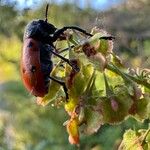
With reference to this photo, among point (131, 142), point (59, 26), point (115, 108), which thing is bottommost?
point (59, 26)

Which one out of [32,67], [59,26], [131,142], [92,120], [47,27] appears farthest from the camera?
[59,26]

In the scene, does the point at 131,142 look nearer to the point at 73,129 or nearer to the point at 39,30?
the point at 73,129

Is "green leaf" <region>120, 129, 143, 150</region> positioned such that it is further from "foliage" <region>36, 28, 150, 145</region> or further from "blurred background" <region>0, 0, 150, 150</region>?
"blurred background" <region>0, 0, 150, 150</region>

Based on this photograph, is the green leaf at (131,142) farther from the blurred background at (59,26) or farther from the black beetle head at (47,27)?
the blurred background at (59,26)

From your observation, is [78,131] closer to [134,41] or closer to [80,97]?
[80,97]

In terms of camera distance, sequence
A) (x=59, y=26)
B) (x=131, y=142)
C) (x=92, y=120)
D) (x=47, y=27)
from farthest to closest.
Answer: (x=59, y=26)
(x=47, y=27)
(x=131, y=142)
(x=92, y=120)

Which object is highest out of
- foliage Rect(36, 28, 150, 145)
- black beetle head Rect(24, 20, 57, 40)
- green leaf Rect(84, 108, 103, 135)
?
black beetle head Rect(24, 20, 57, 40)

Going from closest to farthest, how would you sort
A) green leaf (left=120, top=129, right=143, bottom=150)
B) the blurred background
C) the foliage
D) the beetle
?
the foliage
green leaf (left=120, top=129, right=143, bottom=150)
the beetle
the blurred background

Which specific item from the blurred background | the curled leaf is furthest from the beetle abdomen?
the blurred background

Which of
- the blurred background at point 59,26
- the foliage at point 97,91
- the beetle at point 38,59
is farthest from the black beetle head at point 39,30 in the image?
the blurred background at point 59,26

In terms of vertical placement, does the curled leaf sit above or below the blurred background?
above

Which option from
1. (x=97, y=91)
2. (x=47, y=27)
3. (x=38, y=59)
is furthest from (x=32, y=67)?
(x=97, y=91)
